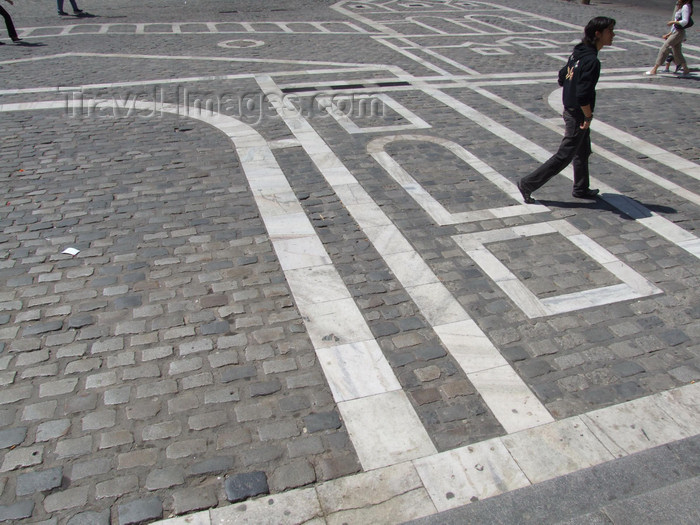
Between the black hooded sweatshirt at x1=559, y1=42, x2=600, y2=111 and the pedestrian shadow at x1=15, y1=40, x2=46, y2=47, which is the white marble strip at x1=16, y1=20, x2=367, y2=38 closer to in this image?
the pedestrian shadow at x1=15, y1=40, x2=46, y2=47

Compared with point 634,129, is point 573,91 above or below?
above

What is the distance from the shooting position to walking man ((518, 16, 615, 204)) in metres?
6.00

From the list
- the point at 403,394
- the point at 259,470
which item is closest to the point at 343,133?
the point at 403,394

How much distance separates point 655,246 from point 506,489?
3713mm

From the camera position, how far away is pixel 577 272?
561cm

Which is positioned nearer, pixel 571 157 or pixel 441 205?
pixel 571 157

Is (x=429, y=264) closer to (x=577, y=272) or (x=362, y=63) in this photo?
(x=577, y=272)

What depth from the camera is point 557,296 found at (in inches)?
207

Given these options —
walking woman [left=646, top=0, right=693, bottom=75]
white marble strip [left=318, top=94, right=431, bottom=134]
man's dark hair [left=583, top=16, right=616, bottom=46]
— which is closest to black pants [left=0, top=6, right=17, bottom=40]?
white marble strip [left=318, top=94, right=431, bottom=134]

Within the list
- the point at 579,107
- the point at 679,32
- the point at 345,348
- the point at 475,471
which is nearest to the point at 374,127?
the point at 579,107

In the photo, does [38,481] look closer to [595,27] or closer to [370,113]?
[595,27]

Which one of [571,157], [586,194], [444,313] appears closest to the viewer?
[444,313]

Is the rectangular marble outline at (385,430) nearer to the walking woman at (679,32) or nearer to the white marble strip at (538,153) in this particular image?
the white marble strip at (538,153)

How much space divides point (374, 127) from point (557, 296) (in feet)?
16.7
